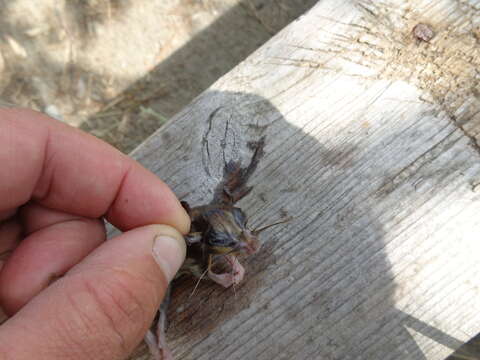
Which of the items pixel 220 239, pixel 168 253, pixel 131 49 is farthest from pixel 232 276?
pixel 131 49

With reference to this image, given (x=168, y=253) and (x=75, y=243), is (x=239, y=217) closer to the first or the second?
(x=168, y=253)

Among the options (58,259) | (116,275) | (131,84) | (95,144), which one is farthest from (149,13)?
(116,275)

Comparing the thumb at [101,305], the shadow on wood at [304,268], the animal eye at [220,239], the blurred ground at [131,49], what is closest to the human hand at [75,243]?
the thumb at [101,305]

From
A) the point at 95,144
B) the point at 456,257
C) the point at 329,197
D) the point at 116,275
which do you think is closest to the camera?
the point at 116,275

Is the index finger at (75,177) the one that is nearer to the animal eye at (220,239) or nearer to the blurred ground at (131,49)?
the animal eye at (220,239)

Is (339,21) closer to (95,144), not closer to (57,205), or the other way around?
(95,144)

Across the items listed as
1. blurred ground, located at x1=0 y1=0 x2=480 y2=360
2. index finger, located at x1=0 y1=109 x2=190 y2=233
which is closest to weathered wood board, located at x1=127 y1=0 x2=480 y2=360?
index finger, located at x1=0 y1=109 x2=190 y2=233
